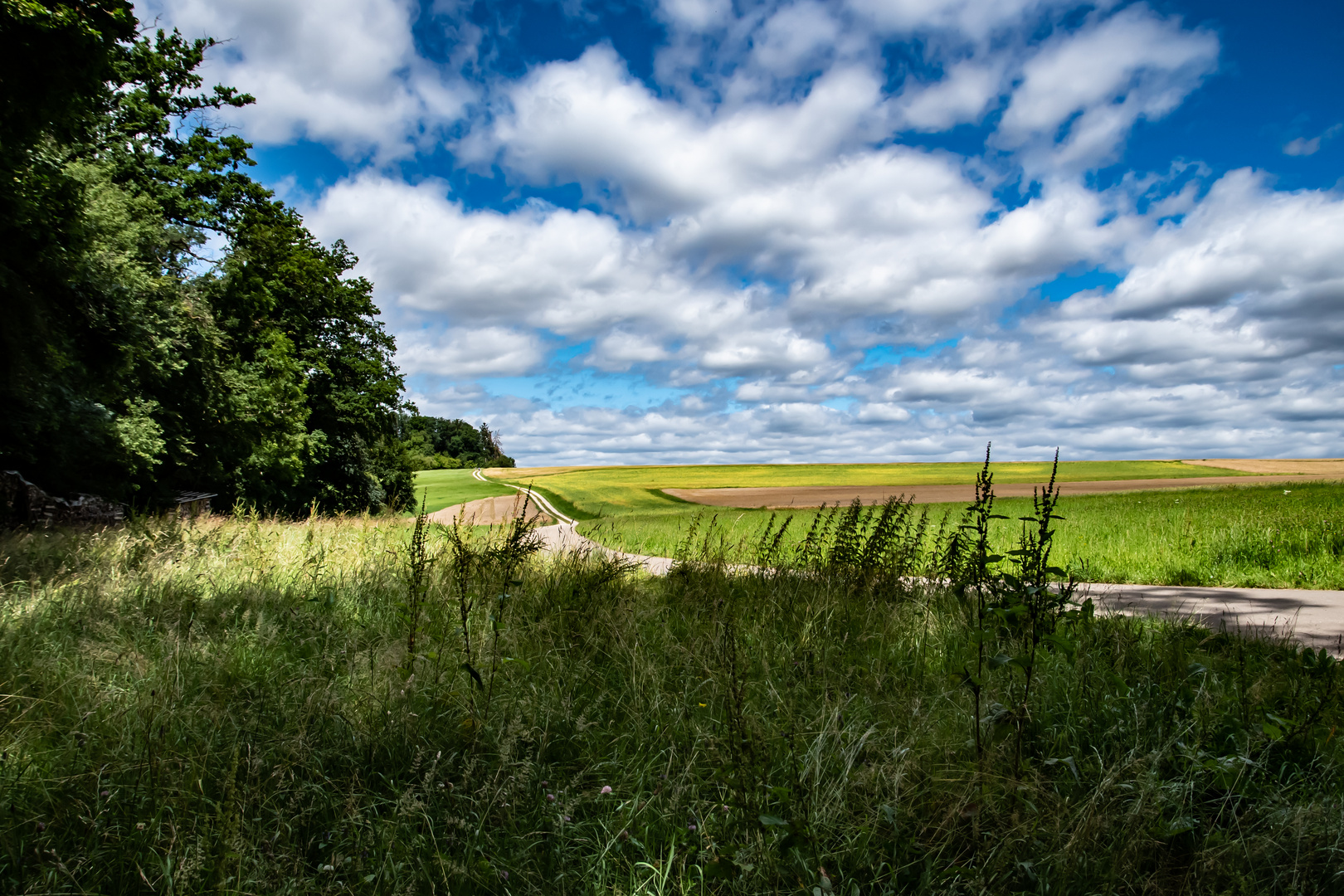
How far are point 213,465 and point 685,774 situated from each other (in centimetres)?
2324

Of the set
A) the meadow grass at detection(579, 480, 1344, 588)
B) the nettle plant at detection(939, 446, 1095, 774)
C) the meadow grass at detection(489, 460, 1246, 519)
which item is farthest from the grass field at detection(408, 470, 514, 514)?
the nettle plant at detection(939, 446, 1095, 774)

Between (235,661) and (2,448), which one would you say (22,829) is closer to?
(235,661)

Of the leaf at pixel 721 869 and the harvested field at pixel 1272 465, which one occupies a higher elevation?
the harvested field at pixel 1272 465

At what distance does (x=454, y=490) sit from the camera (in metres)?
53.1

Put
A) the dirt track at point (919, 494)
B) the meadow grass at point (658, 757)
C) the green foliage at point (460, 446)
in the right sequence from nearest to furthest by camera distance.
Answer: the meadow grass at point (658, 757) < the dirt track at point (919, 494) < the green foliage at point (460, 446)

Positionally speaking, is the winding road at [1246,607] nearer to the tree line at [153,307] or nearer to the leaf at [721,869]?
the leaf at [721,869]

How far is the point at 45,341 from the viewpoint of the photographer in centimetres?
1105

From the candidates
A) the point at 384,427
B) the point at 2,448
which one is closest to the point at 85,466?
the point at 2,448

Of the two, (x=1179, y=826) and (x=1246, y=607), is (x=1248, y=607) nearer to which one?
(x=1246, y=607)

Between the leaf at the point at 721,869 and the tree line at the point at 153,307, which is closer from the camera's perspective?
the leaf at the point at 721,869

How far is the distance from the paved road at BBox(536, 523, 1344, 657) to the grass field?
3625 centimetres

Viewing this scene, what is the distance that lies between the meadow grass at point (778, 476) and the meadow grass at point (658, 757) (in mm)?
26851

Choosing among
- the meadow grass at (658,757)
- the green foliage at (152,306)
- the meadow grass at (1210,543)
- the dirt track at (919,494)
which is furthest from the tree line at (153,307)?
the dirt track at (919,494)

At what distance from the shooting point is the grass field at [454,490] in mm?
45000
